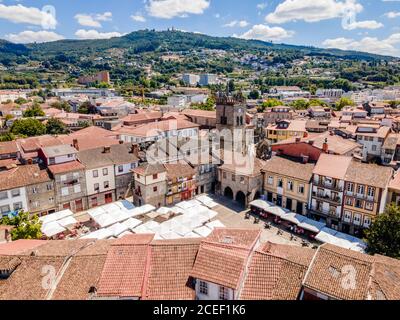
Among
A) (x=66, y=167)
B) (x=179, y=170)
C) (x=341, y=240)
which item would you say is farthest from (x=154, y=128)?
(x=341, y=240)

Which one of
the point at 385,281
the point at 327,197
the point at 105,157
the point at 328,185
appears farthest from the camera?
the point at 105,157

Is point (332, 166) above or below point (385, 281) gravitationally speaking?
above

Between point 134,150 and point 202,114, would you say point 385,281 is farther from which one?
point 202,114

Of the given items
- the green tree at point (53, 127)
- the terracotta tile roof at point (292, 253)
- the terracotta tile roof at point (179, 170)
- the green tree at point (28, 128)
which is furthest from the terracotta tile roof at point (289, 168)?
the green tree at point (28, 128)

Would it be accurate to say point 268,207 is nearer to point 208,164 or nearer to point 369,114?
point 208,164

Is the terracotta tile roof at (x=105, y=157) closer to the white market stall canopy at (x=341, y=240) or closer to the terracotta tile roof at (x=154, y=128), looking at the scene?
the terracotta tile roof at (x=154, y=128)

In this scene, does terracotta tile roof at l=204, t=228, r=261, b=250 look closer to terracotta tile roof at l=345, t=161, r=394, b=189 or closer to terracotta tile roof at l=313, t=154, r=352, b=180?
terracotta tile roof at l=313, t=154, r=352, b=180

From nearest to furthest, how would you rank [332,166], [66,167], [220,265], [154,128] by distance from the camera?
[220,265] → [332,166] → [66,167] → [154,128]
